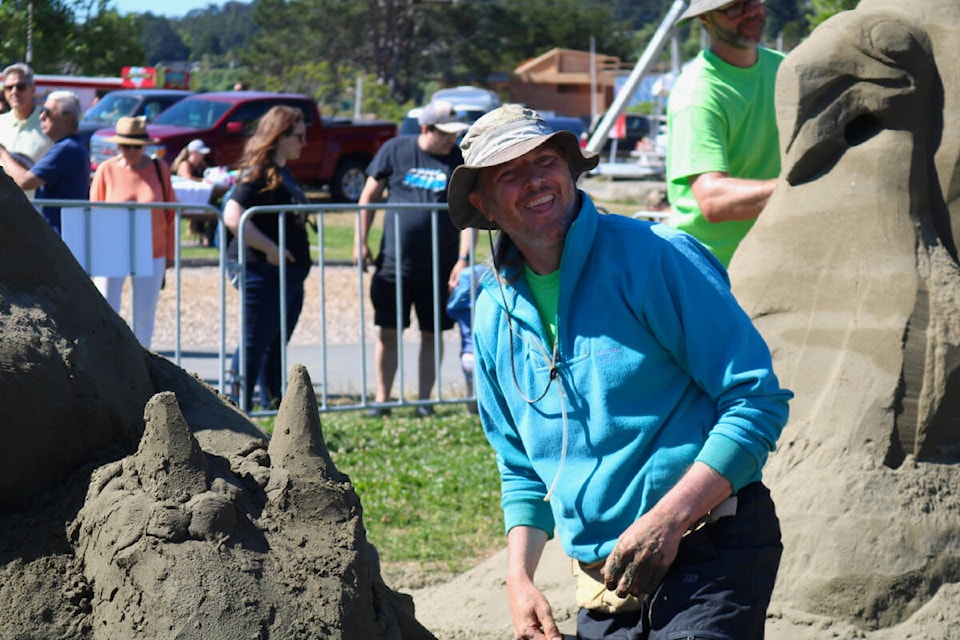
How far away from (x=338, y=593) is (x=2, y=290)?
1010 mm

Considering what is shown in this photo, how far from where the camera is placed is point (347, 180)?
24750 mm

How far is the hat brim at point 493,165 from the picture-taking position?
2869 millimetres

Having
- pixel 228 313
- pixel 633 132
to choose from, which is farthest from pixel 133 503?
pixel 633 132

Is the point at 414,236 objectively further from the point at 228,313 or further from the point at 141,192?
the point at 228,313

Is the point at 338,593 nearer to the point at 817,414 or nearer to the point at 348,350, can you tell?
the point at 817,414

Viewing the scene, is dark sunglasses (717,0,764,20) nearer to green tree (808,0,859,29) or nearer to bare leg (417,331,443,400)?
bare leg (417,331,443,400)

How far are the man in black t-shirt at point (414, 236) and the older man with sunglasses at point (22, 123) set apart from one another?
7.15ft

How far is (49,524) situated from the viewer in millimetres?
3014

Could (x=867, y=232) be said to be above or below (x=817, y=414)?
above

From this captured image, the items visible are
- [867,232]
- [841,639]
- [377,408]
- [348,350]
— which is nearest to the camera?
[841,639]

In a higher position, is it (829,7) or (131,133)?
(829,7)

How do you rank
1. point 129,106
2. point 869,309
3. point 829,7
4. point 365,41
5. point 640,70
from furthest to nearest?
point 365,41 < point 129,106 < point 829,7 < point 640,70 < point 869,309

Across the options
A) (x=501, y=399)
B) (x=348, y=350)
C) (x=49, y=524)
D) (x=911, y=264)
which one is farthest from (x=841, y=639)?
(x=348, y=350)

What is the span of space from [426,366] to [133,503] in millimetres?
6166
